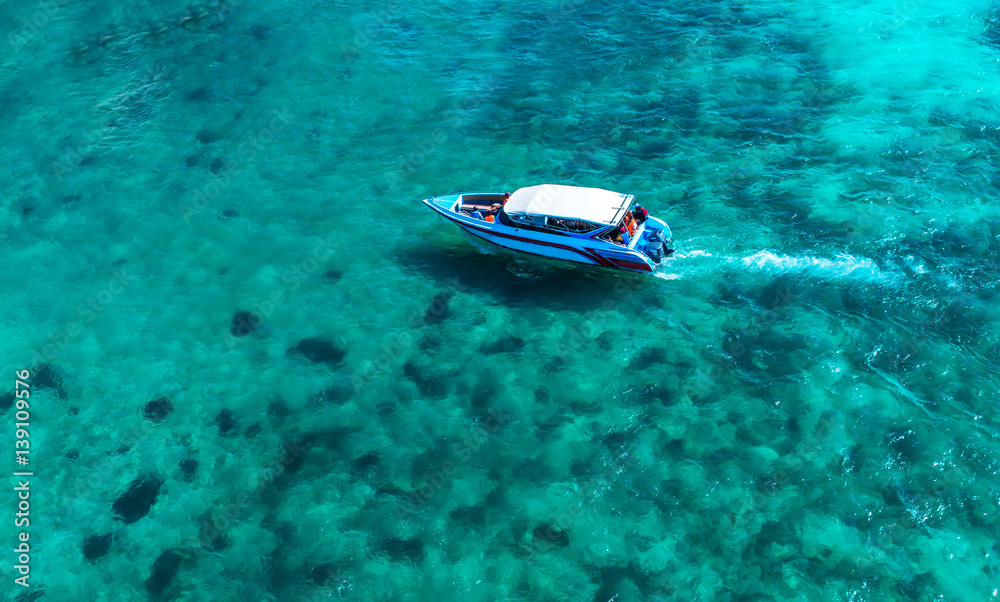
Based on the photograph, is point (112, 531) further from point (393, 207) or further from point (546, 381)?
point (393, 207)

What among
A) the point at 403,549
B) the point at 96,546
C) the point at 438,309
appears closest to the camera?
the point at 403,549

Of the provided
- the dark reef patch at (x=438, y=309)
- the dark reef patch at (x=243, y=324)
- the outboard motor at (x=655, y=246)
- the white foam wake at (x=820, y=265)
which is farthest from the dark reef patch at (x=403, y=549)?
the white foam wake at (x=820, y=265)

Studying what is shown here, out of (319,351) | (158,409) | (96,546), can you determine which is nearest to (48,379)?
(158,409)

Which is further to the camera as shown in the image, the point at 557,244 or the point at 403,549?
the point at 557,244

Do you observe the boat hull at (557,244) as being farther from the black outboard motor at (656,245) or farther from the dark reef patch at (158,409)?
the dark reef patch at (158,409)

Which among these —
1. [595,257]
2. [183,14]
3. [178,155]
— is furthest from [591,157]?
[183,14]

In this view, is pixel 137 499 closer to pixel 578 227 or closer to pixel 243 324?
pixel 243 324

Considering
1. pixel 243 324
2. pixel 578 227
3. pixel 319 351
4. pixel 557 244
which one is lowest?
pixel 319 351
